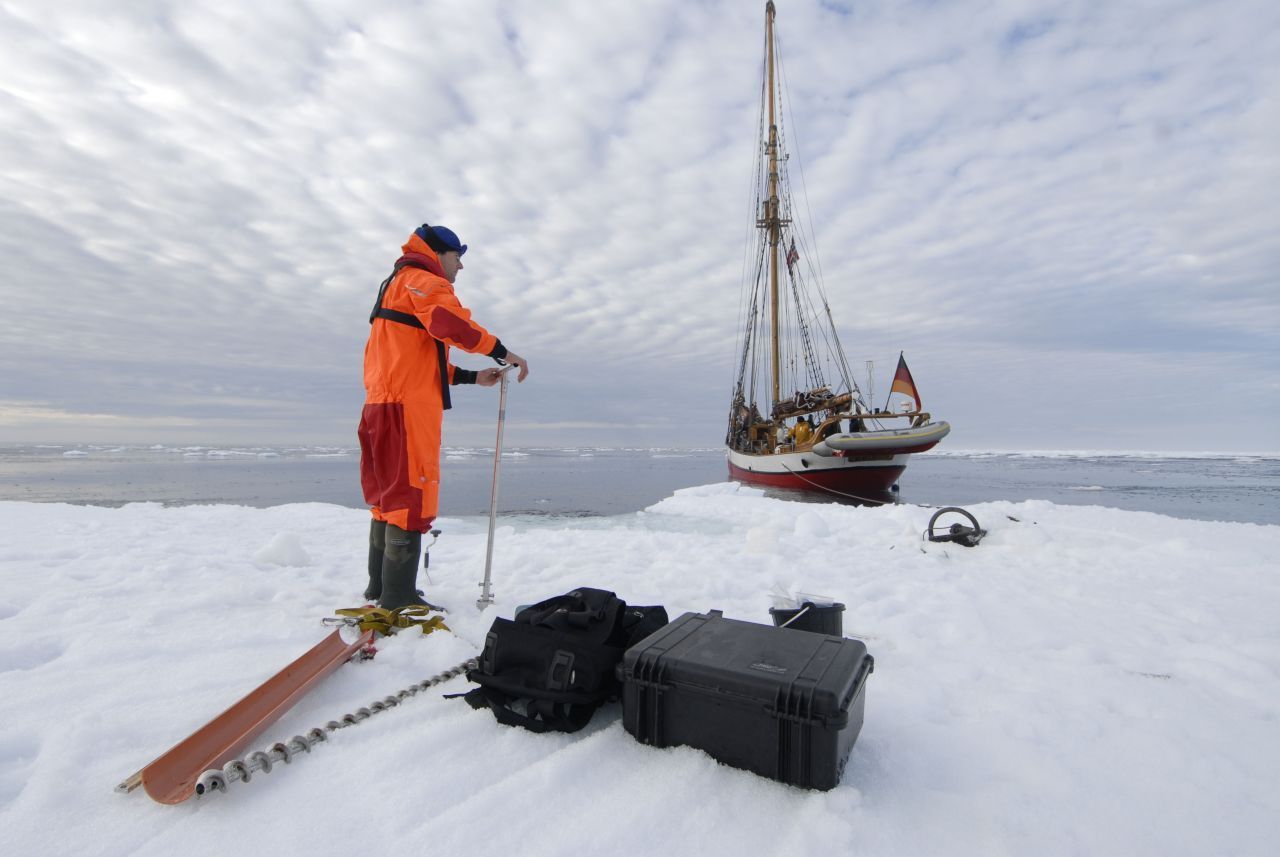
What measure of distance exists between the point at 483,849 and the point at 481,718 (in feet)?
2.10

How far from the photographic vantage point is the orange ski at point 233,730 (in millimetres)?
1433

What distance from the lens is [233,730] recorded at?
1712 millimetres

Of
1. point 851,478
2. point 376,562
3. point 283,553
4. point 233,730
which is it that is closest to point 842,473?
point 851,478

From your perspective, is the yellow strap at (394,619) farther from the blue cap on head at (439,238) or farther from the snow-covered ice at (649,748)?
the blue cap on head at (439,238)

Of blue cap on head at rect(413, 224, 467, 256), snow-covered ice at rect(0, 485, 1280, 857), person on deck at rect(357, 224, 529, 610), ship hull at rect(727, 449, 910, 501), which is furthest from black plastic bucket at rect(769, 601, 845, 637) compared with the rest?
ship hull at rect(727, 449, 910, 501)

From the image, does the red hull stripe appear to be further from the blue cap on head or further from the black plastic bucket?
the blue cap on head

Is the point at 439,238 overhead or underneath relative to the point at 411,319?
overhead

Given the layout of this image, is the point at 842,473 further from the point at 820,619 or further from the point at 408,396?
the point at 408,396

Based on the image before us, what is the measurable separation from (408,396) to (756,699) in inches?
86.5

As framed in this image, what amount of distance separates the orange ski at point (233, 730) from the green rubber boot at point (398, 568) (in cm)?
66

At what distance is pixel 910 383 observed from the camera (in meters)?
19.3

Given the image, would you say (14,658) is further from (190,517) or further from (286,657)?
(190,517)

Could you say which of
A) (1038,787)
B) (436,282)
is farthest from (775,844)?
(436,282)

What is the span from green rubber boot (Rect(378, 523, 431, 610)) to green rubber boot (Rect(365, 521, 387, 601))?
0.29 metres
